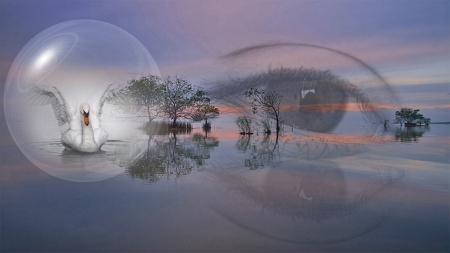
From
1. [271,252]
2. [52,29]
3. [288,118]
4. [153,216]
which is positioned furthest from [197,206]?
[288,118]

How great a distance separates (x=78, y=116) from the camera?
6188 mm

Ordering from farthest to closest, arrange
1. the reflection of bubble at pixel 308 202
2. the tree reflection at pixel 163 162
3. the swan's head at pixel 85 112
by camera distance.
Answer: the tree reflection at pixel 163 162 < the swan's head at pixel 85 112 < the reflection of bubble at pixel 308 202

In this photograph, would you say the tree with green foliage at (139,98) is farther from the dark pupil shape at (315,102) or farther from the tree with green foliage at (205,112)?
the tree with green foliage at (205,112)

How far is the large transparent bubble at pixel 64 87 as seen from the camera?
5199 millimetres

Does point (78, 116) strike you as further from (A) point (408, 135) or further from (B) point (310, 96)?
(A) point (408, 135)

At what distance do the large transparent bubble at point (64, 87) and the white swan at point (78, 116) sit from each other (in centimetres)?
3

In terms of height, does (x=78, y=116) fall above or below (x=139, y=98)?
below

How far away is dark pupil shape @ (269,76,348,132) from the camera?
859cm

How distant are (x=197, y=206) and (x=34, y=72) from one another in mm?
2961

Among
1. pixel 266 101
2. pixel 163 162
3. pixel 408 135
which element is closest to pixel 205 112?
pixel 266 101

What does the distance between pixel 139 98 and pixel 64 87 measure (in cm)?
104

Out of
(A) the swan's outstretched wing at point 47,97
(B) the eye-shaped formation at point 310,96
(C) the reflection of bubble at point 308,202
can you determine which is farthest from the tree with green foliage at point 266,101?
(A) the swan's outstretched wing at point 47,97

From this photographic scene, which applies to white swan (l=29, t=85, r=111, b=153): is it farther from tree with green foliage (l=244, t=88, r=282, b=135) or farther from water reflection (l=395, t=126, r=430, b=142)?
water reflection (l=395, t=126, r=430, b=142)

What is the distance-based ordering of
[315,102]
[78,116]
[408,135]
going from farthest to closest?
[408,135] < [315,102] < [78,116]
